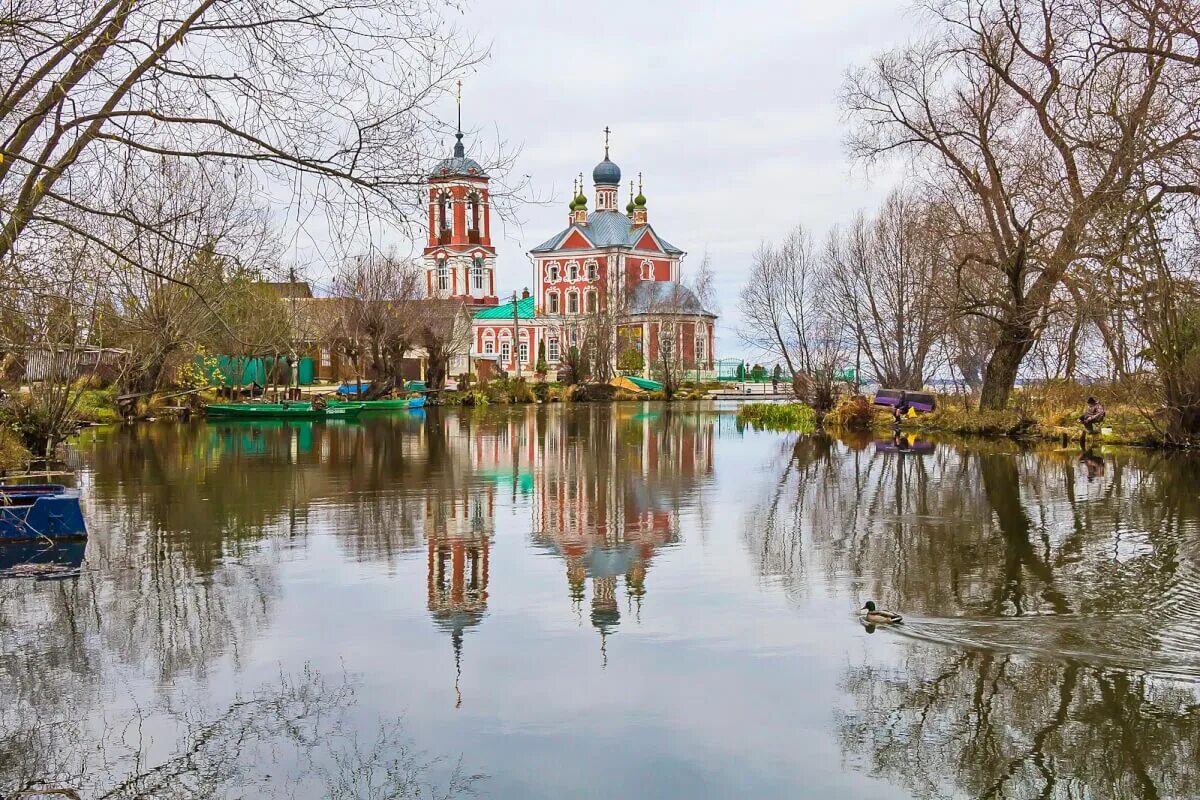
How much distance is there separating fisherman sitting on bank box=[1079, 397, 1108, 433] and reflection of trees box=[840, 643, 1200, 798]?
2051cm

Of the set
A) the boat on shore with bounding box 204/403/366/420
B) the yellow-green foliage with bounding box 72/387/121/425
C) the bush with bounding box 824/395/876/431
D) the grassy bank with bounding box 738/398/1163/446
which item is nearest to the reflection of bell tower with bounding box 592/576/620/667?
the grassy bank with bounding box 738/398/1163/446

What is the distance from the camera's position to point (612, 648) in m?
9.50

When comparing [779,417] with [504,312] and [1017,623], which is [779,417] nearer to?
Answer: [1017,623]

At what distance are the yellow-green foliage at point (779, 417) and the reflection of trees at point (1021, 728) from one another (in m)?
30.3

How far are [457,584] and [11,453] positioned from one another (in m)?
12.6

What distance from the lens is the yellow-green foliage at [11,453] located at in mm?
20219

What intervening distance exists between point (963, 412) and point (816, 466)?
408 inches

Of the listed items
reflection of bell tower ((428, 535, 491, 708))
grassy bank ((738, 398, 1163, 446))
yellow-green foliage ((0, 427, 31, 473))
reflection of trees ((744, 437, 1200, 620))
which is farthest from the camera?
grassy bank ((738, 398, 1163, 446))

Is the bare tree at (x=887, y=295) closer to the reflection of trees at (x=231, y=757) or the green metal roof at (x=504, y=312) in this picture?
the reflection of trees at (x=231, y=757)

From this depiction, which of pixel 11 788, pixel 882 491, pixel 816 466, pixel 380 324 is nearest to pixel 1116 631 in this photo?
pixel 11 788

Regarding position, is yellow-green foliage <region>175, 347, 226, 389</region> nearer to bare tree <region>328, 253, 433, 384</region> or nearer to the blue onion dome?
bare tree <region>328, 253, 433, 384</region>

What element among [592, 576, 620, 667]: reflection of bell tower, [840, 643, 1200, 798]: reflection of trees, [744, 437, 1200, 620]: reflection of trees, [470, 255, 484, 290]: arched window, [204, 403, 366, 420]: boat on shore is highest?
[470, 255, 484, 290]: arched window

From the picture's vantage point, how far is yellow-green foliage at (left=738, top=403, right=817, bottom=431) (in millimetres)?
39938

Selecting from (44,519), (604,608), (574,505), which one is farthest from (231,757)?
(574,505)
